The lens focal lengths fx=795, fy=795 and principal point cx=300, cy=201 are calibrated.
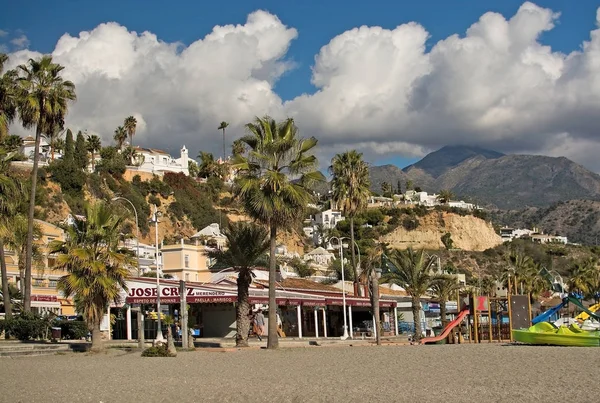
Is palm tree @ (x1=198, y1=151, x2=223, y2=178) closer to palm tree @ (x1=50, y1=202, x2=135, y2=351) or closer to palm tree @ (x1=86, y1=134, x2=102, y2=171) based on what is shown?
palm tree @ (x1=86, y1=134, x2=102, y2=171)

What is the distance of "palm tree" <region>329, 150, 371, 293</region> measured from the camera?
211 ft

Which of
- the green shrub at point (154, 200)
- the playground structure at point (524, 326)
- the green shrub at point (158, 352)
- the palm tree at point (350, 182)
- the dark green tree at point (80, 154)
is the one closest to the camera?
the green shrub at point (158, 352)

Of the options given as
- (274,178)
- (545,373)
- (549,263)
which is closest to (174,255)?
(274,178)

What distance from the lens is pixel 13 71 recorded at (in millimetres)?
40469

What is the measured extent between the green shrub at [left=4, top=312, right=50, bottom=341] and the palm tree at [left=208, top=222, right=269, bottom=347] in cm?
908

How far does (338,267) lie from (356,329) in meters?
37.8

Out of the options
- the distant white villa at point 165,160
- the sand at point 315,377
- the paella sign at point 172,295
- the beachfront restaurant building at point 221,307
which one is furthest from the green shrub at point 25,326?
the distant white villa at point 165,160

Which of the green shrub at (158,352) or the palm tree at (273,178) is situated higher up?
the palm tree at (273,178)

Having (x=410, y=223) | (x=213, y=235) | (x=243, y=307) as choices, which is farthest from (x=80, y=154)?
(x=243, y=307)

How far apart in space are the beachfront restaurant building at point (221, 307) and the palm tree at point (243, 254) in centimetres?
427

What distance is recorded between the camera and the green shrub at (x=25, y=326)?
37969 mm

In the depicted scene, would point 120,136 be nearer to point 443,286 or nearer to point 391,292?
point 391,292

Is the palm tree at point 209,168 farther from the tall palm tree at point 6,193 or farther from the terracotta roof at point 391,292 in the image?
the tall palm tree at point 6,193

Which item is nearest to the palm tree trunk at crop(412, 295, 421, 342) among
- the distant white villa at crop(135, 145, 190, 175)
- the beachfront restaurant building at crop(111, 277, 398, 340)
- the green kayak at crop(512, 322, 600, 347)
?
the beachfront restaurant building at crop(111, 277, 398, 340)
